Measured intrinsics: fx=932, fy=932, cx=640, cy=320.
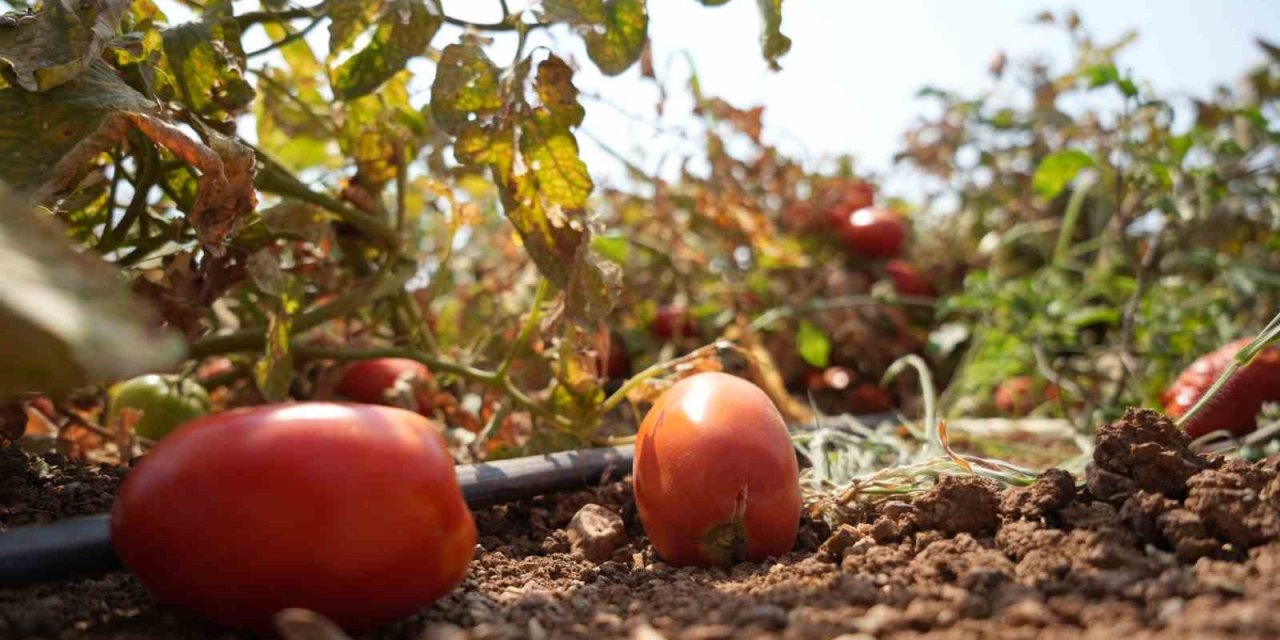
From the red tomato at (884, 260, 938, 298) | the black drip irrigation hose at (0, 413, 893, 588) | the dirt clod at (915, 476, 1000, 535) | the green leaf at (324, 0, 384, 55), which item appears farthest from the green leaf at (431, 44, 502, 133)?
the red tomato at (884, 260, 938, 298)

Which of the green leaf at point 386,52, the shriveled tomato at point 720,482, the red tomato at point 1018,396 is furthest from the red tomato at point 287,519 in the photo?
the red tomato at point 1018,396

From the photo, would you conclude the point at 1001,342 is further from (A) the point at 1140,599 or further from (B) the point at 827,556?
(A) the point at 1140,599

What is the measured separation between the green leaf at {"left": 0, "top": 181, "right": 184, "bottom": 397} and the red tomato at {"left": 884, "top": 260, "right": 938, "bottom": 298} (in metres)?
2.55

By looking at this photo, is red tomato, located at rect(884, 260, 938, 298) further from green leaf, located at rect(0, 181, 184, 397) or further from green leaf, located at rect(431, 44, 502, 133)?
green leaf, located at rect(0, 181, 184, 397)

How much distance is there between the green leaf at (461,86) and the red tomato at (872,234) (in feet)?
6.26

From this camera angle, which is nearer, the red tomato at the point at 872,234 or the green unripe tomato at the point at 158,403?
the green unripe tomato at the point at 158,403

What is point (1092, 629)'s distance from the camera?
730mm

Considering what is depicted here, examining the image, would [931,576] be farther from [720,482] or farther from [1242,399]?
[1242,399]

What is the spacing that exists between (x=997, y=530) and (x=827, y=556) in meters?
0.19

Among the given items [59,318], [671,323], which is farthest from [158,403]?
[671,323]

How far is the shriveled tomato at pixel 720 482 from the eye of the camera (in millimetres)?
1078

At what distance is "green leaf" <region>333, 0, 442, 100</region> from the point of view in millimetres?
1369

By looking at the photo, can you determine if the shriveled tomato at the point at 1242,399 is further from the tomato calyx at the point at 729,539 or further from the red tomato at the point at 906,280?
the red tomato at the point at 906,280

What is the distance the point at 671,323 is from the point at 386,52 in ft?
4.68
